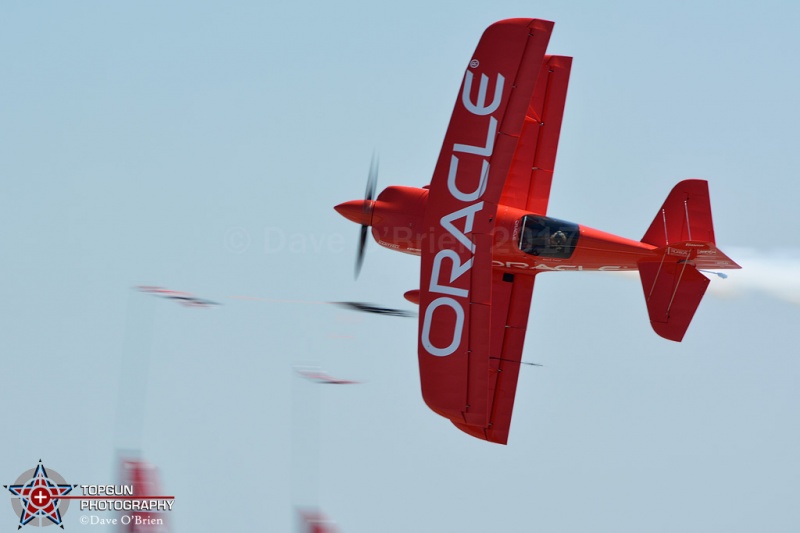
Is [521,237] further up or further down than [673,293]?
further up

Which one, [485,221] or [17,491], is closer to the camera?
[485,221]

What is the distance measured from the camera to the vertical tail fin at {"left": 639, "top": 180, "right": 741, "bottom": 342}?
65.6ft

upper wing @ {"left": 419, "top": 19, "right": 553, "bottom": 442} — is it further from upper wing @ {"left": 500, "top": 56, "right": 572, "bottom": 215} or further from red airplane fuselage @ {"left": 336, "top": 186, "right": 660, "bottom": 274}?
upper wing @ {"left": 500, "top": 56, "right": 572, "bottom": 215}

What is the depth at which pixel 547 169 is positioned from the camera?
2112 centimetres

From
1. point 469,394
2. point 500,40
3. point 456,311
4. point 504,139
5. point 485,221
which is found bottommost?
point 469,394

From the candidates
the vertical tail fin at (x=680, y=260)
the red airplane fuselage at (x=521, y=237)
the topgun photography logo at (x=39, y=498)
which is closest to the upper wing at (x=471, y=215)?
the red airplane fuselage at (x=521, y=237)

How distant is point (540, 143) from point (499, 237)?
242cm

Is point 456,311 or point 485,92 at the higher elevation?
point 485,92

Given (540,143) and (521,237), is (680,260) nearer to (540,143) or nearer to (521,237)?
(521,237)

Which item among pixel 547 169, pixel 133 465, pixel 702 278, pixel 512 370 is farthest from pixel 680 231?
pixel 133 465

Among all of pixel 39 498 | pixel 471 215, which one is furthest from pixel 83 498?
pixel 471 215

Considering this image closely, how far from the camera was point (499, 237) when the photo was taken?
65.6 feet

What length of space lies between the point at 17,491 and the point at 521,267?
10598mm

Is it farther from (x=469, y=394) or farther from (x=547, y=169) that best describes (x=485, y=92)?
(x=469, y=394)
